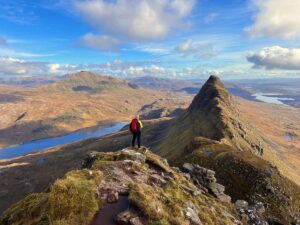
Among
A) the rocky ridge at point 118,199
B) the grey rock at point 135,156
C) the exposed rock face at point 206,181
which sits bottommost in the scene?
the exposed rock face at point 206,181

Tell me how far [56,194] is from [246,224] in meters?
23.9

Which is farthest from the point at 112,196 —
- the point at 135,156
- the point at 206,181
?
the point at 206,181

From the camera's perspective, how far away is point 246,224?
35.2 m

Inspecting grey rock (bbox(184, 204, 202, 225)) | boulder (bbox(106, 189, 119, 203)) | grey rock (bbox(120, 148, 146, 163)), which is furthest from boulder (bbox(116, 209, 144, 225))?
grey rock (bbox(120, 148, 146, 163))

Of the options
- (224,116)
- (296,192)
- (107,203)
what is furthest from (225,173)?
(224,116)

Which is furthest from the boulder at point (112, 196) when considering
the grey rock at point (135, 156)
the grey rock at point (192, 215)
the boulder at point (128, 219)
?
the grey rock at point (135, 156)

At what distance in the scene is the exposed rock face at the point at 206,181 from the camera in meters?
41.9

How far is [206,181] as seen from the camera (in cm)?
4581

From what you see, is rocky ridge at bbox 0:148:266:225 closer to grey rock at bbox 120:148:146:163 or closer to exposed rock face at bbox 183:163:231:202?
grey rock at bbox 120:148:146:163

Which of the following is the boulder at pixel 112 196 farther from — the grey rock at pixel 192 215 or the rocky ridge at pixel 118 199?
the grey rock at pixel 192 215

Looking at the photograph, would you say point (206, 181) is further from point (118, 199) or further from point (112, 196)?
point (112, 196)

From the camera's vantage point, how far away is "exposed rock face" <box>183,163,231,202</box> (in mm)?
41875

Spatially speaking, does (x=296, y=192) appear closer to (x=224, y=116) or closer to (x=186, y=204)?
(x=186, y=204)

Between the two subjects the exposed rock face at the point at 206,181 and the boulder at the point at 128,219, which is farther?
the exposed rock face at the point at 206,181
